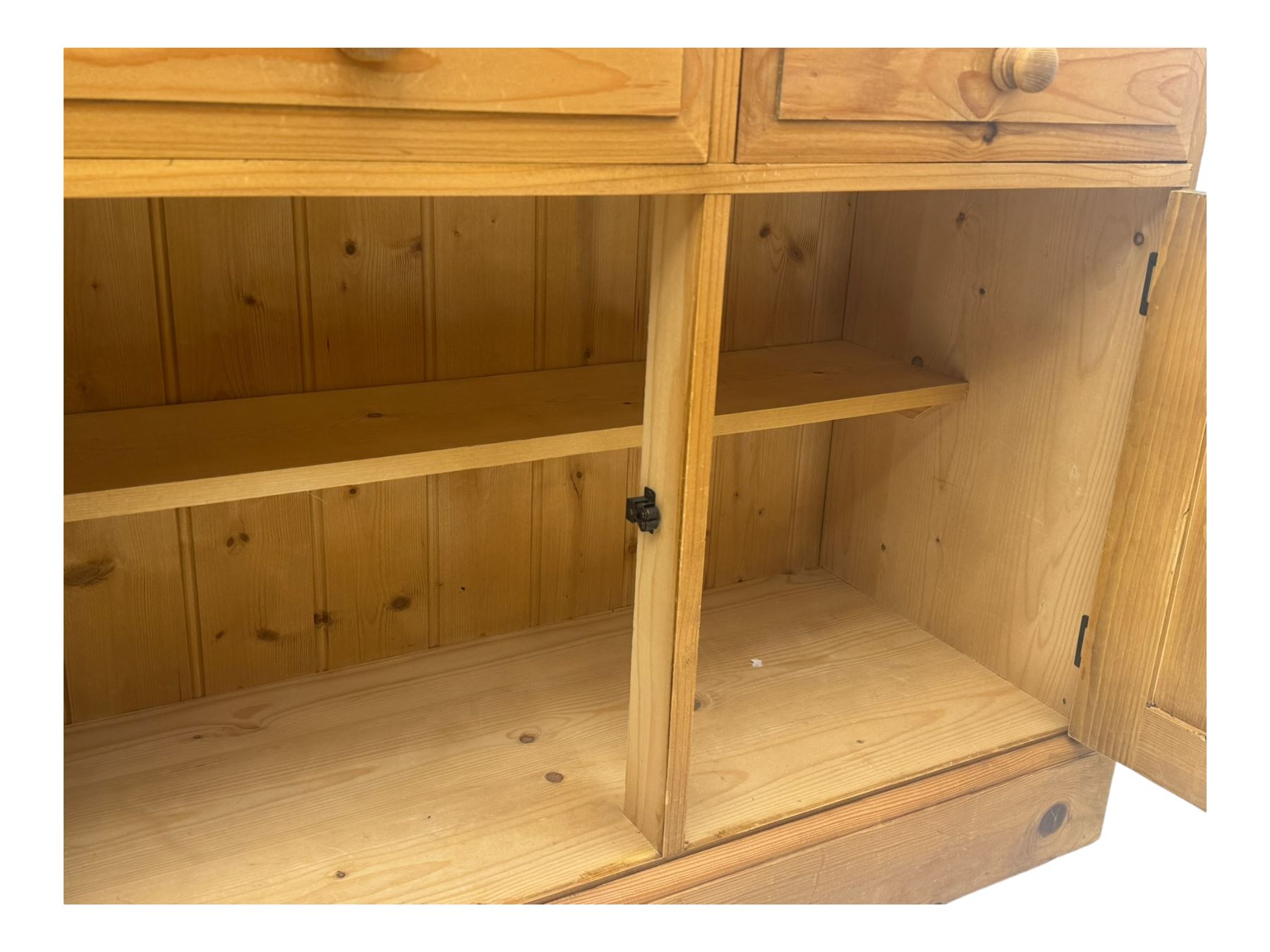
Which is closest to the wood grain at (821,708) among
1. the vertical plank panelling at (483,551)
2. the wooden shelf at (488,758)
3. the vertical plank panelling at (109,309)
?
the wooden shelf at (488,758)

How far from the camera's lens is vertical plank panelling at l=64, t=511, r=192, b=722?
1.25m

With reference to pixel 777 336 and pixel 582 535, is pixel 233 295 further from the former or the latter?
pixel 777 336

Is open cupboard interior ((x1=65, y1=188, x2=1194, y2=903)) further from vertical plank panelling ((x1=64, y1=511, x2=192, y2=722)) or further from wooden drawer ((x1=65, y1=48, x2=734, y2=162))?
wooden drawer ((x1=65, y1=48, x2=734, y2=162))

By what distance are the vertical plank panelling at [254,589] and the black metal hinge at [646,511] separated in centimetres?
49

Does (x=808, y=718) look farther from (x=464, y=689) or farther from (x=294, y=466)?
Answer: (x=294, y=466)

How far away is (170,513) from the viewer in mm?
1275

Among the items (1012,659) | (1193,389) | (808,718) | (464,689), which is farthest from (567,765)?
(1193,389)

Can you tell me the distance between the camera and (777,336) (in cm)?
163

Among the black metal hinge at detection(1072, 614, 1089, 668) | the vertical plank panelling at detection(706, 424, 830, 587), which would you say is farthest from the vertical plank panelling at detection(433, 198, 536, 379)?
the black metal hinge at detection(1072, 614, 1089, 668)

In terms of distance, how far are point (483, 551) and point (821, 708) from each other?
0.48 metres

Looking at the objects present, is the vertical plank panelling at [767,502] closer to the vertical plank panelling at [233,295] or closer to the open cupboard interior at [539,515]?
the open cupboard interior at [539,515]

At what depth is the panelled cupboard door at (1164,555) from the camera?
47.5 inches

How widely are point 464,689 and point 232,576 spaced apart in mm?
312

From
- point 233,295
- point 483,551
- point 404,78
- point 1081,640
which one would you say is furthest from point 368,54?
point 1081,640
